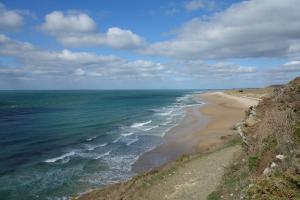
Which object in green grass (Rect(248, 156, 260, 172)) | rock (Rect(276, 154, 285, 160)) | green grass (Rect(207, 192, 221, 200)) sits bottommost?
green grass (Rect(207, 192, 221, 200))

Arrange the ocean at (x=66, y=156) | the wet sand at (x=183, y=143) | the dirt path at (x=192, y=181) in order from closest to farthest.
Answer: the dirt path at (x=192, y=181) → the ocean at (x=66, y=156) → the wet sand at (x=183, y=143)

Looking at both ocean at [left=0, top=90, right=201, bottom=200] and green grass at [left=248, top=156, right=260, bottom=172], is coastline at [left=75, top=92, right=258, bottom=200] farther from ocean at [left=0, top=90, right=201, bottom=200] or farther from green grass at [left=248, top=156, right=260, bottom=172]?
green grass at [left=248, top=156, right=260, bottom=172]

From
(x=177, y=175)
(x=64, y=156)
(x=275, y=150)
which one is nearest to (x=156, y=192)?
(x=177, y=175)

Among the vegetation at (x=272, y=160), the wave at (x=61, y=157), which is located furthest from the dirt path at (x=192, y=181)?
the wave at (x=61, y=157)

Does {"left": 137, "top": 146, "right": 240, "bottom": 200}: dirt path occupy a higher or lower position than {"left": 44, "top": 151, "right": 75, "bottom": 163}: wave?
higher

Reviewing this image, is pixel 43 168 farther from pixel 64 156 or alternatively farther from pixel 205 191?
pixel 205 191

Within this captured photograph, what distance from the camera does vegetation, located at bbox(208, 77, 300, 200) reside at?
881 centimetres

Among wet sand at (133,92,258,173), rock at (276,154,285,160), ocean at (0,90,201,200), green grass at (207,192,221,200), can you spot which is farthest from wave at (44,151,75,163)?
rock at (276,154,285,160)

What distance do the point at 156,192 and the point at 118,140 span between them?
72.5ft

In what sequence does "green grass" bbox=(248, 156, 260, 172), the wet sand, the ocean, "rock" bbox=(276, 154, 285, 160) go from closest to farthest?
"rock" bbox=(276, 154, 285, 160) → "green grass" bbox=(248, 156, 260, 172) → the ocean → the wet sand

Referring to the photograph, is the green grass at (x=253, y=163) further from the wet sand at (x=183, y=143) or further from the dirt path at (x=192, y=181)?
the wet sand at (x=183, y=143)

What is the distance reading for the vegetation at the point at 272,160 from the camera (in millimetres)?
8812

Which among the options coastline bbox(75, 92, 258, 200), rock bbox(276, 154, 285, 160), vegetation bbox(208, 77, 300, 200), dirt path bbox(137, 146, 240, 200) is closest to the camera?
vegetation bbox(208, 77, 300, 200)

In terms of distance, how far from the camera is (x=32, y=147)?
33.8m
